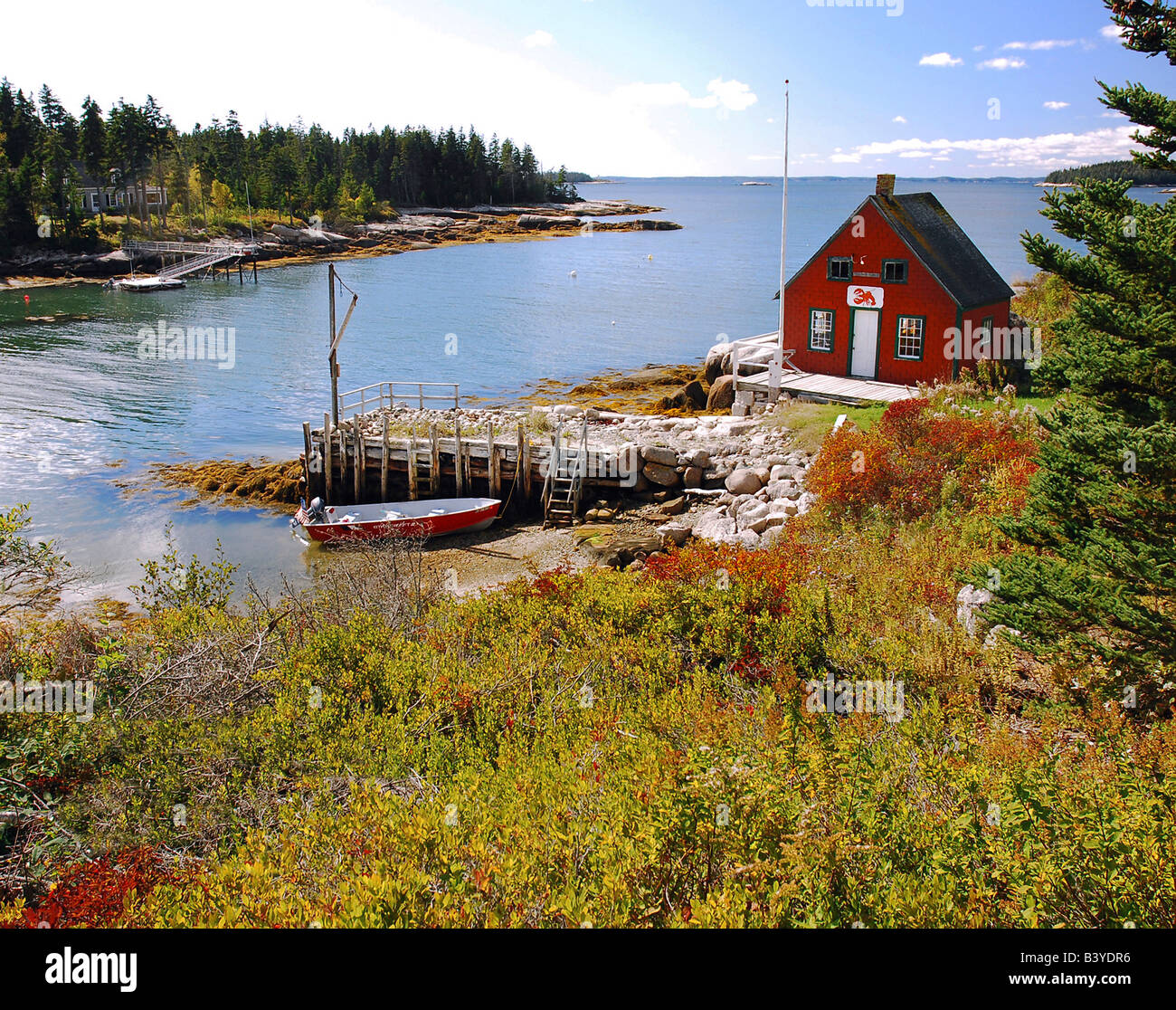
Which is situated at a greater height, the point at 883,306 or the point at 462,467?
the point at 883,306

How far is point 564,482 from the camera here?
2628cm

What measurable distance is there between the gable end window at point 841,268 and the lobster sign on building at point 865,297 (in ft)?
1.35

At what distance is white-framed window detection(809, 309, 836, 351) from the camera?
30369 mm

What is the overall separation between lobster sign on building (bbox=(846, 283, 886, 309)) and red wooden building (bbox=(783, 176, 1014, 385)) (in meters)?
0.03

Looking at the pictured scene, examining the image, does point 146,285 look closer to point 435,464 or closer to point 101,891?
point 435,464

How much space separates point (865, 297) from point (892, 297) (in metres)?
0.95

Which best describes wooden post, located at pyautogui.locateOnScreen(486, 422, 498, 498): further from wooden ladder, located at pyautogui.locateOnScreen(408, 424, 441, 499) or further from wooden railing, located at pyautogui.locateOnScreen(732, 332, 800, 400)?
wooden railing, located at pyautogui.locateOnScreen(732, 332, 800, 400)

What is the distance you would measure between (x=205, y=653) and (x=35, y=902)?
4.21 m

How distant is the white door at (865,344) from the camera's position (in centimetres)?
2925

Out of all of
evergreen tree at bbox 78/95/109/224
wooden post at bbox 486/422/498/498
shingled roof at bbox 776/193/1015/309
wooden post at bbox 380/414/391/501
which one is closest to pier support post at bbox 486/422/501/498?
wooden post at bbox 486/422/498/498

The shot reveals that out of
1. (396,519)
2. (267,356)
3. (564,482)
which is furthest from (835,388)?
(267,356)

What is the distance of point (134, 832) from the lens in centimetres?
744
